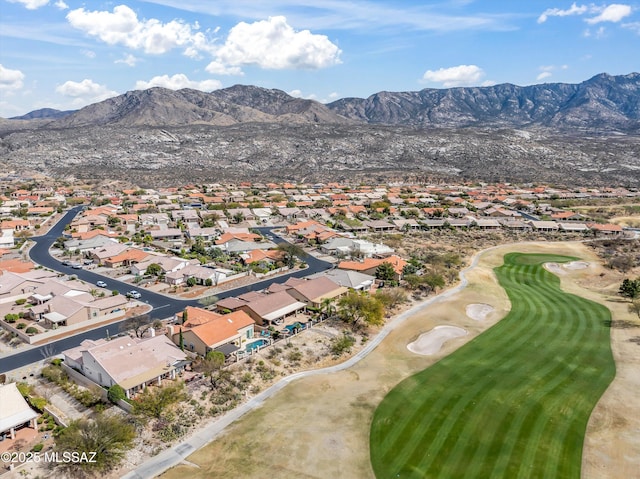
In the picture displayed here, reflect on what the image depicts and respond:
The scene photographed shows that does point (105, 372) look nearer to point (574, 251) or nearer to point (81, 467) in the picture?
point (81, 467)

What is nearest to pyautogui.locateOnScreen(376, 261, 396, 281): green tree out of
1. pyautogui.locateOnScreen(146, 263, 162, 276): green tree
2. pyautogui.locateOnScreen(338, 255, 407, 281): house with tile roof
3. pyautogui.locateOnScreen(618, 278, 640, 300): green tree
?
pyautogui.locateOnScreen(338, 255, 407, 281): house with tile roof

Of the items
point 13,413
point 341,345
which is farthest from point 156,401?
point 341,345

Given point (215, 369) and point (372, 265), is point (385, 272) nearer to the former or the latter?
point (372, 265)

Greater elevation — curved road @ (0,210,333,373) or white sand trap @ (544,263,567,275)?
curved road @ (0,210,333,373)

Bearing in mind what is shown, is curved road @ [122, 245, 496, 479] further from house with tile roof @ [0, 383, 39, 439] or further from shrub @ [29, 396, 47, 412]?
shrub @ [29, 396, 47, 412]

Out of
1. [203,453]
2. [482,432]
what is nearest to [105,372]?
[203,453]
